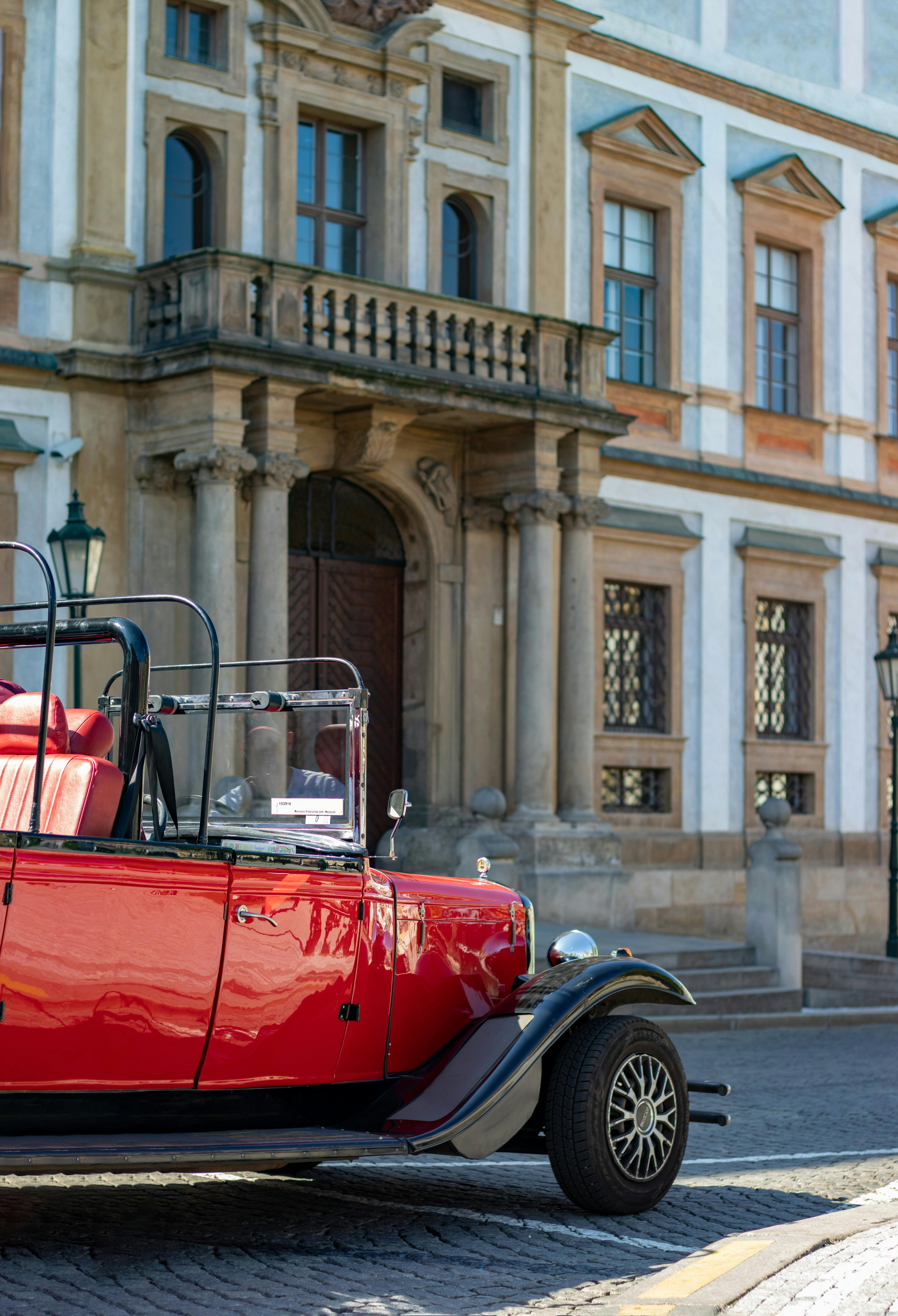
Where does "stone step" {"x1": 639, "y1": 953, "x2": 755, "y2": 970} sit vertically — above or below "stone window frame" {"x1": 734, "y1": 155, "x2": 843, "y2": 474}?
below

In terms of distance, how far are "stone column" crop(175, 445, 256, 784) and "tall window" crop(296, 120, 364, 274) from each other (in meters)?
3.38

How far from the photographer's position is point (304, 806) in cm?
700

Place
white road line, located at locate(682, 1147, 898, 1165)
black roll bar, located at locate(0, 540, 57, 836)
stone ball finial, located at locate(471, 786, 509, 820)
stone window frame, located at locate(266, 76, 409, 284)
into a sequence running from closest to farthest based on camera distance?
1. black roll bar, located at locate(0, 540, 57, 836)
2. white road line, located at locate(682, 1147, 898, 1165)
3. stone ball finial, located at locate(471, 786, 509, 820)
4. stone window frame, located at locate(266, 76, 409, 284)

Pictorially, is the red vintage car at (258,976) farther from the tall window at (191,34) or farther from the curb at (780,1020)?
the tall window at (191,34)

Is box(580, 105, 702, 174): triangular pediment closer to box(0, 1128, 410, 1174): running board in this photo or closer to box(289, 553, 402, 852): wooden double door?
box(289, 553, 402, 852): wooden double door

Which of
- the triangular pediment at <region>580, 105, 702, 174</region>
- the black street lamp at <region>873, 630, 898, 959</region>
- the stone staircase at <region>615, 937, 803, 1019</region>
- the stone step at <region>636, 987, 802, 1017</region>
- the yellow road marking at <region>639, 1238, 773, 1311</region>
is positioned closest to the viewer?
the yellow road marking at <region>639, 1238, 773, 1311</region>

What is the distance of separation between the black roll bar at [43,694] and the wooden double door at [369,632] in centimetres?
1361

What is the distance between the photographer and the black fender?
6.40 meters

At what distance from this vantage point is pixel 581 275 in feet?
72.7

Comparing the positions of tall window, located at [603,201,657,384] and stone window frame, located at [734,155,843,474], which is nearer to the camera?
tall window, located at [603,201,657,384]

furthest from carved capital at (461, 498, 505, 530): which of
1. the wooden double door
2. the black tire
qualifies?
the black tire

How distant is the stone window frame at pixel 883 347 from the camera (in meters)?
26.1

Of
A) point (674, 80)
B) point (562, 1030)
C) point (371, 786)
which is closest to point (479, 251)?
point (674, 80)

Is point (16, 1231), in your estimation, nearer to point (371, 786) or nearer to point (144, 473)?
point (144, 473)
